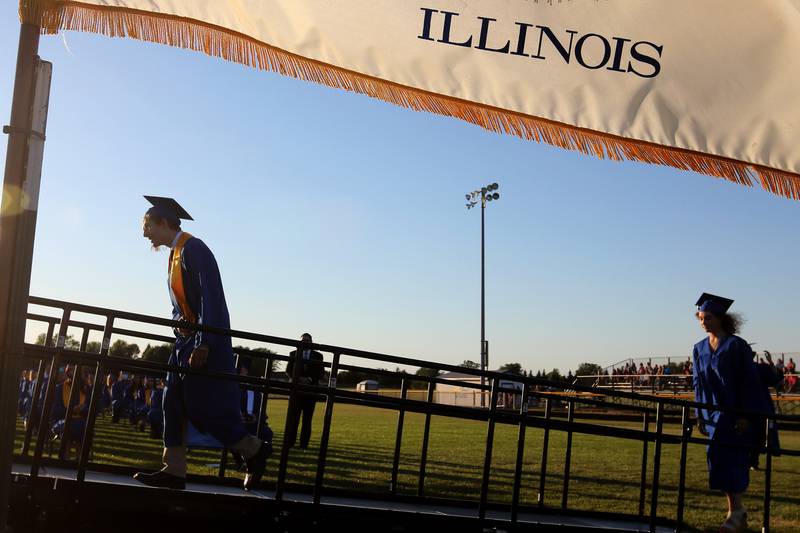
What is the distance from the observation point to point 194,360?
4602 mm

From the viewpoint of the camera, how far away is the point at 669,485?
9820mm

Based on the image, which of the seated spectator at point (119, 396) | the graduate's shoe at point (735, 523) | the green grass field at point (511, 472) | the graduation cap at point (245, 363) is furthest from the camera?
the seated spectator at point (119, 396)

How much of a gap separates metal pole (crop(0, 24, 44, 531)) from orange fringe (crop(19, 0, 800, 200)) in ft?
2.25

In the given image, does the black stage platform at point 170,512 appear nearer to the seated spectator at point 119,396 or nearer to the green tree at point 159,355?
the green tree at point 159,355

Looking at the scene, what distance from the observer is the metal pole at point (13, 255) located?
2039 millimetres

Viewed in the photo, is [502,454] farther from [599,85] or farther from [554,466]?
[599,85]

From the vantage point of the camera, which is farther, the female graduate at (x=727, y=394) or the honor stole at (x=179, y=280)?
the female graduate at (x=727, y=394)

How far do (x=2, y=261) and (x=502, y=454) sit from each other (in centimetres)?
1236

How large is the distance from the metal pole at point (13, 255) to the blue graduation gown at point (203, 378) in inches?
101

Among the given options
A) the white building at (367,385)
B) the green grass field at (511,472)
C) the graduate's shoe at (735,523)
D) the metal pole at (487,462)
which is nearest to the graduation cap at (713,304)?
the graduate's shoe at (735,523)

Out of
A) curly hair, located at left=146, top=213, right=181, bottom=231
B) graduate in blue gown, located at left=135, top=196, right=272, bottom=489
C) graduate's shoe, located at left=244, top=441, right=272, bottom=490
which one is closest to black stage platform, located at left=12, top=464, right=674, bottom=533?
graduate in blue gown, located at left=135, top=196, right=272, bottom=489

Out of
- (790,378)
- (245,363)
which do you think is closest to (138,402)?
(245,363)

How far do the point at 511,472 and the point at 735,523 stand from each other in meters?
5.24

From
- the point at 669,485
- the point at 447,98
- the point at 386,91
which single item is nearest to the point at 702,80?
the point at 447,98
